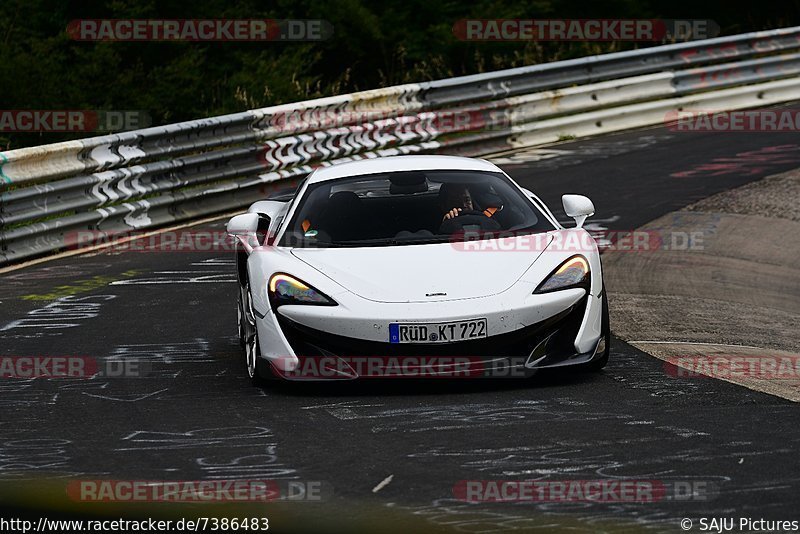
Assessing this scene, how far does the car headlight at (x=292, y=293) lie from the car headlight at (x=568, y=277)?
46.0 inches

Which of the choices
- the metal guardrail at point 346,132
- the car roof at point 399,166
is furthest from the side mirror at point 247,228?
the metal guardrail at point 346,132

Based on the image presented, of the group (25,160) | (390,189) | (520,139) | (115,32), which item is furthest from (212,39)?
(390,189)

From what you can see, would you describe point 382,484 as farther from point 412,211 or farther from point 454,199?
point 454,199

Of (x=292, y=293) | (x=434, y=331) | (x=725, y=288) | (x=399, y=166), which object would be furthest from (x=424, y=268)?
(x=725, y=288)

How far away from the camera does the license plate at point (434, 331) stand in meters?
7.81

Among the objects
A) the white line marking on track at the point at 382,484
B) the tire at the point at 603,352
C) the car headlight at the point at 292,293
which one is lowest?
the white line marking on track at the point at 382,484

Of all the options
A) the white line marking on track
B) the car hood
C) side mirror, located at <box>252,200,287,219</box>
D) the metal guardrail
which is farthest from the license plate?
the metal guardrail

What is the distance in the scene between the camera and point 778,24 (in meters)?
30.9

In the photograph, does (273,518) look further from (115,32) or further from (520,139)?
(115,32)

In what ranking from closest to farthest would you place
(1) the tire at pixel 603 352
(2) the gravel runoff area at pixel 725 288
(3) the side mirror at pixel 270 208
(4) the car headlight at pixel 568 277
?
1. (4) the car headlight at pixel 568 277
2. (1) the tire at pixel 603 352
3. (2) the gravel runoff area at pixel 725 288
4. (3) the side mirror at pixel 270 208

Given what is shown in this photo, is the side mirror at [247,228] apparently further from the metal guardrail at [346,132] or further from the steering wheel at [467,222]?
the metal guardrail at [346,132]

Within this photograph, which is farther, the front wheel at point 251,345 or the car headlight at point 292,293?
the front wheel at point 251,345

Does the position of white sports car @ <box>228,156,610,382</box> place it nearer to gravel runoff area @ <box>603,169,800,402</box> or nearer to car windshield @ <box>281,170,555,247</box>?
car windshield @ <box>281,170,555,247</box>

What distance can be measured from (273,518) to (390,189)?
4.25 metres
